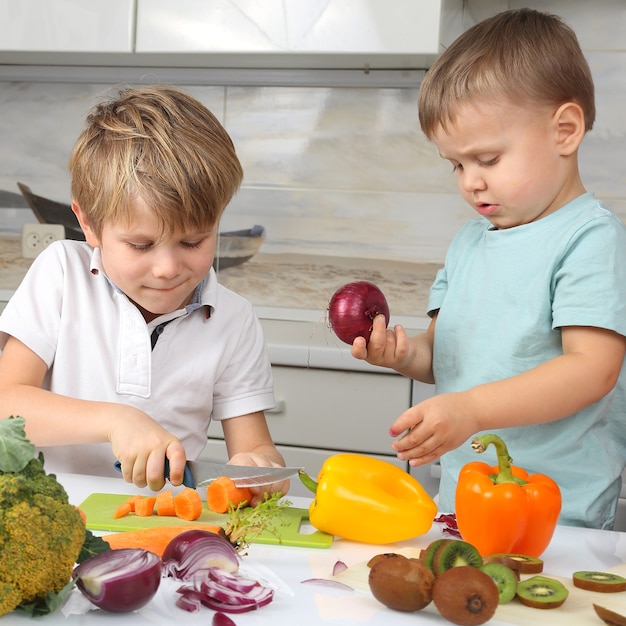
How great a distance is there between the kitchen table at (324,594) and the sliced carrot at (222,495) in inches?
3.7

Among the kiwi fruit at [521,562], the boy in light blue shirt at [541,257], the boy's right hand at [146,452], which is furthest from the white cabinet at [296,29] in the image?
the kiwi fruit at [521,562]

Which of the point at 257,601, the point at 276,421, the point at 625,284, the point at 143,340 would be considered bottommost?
the point at 276,421

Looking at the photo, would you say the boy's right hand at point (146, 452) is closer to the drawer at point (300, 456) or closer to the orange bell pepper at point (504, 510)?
the orange bell pepper at point (504, 510)

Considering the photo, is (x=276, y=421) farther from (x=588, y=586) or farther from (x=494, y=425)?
(x=588, y=586)

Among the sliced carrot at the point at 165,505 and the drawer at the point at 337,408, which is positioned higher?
the sliced carrot at the point at 165,505

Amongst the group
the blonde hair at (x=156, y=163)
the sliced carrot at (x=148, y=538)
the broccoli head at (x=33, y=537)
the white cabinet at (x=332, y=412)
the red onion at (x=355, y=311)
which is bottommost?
the white cabinet at (x=332, y=412)

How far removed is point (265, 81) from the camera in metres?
2.64

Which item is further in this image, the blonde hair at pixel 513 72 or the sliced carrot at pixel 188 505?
the blonde hair at pixel 513 72

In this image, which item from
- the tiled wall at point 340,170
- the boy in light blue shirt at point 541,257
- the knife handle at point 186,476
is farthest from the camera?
the tiled wall at point 340,170

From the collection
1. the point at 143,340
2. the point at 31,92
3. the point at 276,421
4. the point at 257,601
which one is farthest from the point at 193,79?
the point at 257,601

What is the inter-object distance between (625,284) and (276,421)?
3.81 ft

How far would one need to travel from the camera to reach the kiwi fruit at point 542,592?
73 cm

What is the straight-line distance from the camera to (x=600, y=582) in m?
0.77

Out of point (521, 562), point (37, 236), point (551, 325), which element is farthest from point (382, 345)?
point (37, 236)
